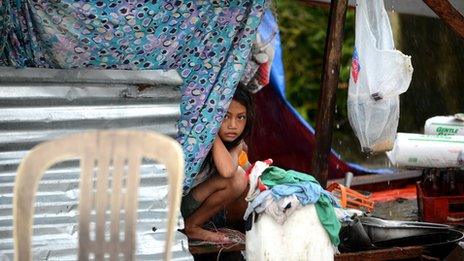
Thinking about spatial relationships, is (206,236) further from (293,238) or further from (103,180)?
(103,180)

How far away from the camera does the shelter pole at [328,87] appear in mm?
6004

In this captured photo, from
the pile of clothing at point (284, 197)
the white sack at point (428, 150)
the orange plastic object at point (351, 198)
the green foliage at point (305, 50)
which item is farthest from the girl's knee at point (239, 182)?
the green foliage at point (305, 50)

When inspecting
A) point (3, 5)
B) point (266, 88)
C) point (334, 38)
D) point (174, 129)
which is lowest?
point (266, 88)

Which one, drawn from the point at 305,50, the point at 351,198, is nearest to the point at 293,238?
the point at 351,198

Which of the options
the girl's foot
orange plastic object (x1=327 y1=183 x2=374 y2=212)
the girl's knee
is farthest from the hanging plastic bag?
the girl's foot

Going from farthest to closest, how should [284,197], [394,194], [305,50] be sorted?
[305,50], [394,194], [284,197]

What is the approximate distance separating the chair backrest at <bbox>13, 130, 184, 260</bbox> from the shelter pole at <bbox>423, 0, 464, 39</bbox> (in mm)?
3331

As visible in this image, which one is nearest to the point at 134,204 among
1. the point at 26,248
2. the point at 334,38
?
the point at 26,248

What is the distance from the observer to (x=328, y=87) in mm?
6082

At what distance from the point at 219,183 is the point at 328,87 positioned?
104cm

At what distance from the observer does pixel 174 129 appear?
18.4 feet

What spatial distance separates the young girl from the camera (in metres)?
5.97

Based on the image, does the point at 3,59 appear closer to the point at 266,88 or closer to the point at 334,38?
the point at 334,38

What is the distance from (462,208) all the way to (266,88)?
220 cm
